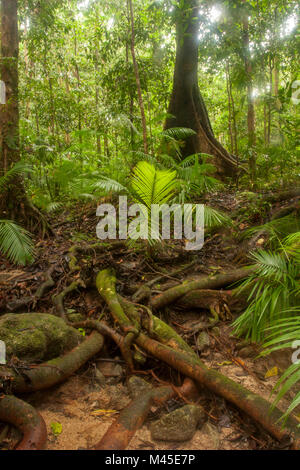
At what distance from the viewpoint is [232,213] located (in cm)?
479

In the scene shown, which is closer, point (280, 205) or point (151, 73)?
point (280, 205)

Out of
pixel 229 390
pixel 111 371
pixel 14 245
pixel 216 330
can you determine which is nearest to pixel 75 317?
pixel 111 371

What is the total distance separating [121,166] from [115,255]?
286 cm

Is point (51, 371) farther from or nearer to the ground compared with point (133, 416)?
farther from the ground

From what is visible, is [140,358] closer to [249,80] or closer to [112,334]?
[112,334]

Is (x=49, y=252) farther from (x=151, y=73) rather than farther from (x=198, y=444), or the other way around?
(x=151, y=73)

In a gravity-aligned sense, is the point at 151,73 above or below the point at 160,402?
above

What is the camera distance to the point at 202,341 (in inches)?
103

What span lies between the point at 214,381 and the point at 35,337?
1.19 m

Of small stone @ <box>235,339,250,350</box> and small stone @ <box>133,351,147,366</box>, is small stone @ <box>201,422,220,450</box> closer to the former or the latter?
small stone @ <box>133,351,147,366</box>

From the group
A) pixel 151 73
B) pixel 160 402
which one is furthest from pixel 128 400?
pixel 151 73

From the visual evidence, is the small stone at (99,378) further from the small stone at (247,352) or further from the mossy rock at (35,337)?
the small stone at (247,352)

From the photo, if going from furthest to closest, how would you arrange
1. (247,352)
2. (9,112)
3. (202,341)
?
(9,112) < (202,341) < (247,352)

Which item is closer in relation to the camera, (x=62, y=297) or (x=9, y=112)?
(x=62, y=297)
